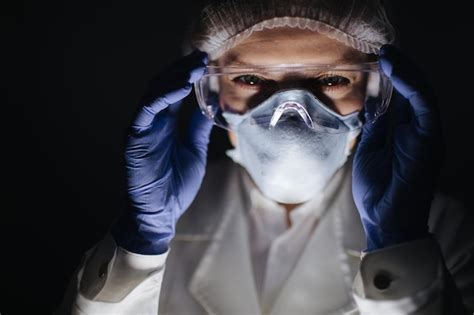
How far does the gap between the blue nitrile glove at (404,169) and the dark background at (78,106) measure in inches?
31.7

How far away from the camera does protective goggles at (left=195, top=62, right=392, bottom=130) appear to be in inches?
54.6

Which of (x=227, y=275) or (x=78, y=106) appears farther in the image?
(x=78, y=106)

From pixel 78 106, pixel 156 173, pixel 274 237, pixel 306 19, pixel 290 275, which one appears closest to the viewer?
pixel 306 19

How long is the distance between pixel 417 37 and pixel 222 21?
1061 mm

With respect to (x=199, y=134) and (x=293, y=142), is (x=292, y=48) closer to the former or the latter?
(x=293, y=142)

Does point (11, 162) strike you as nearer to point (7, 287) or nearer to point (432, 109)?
point (7, 287)

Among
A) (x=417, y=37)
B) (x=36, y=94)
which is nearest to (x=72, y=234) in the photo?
(x=36, y=94)

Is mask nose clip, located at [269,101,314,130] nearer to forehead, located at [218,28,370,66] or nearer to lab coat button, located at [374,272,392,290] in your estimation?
forehead, located at [218,28,370,66]

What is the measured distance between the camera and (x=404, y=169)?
1277 mm

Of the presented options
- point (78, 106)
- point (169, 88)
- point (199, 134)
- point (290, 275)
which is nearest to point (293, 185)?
point (290, 275)

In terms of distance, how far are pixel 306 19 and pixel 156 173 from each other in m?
0.64

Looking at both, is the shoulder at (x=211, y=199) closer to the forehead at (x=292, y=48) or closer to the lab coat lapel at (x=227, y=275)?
the lab coat lapel at (x=227, y=275)

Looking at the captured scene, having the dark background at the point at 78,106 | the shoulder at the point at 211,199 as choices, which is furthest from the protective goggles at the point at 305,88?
the dark background at the point at 78,106

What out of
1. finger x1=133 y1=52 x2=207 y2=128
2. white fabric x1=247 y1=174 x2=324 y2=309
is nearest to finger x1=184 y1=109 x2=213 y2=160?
white fabric x1=247 y1=174 x2=324 y2=309
